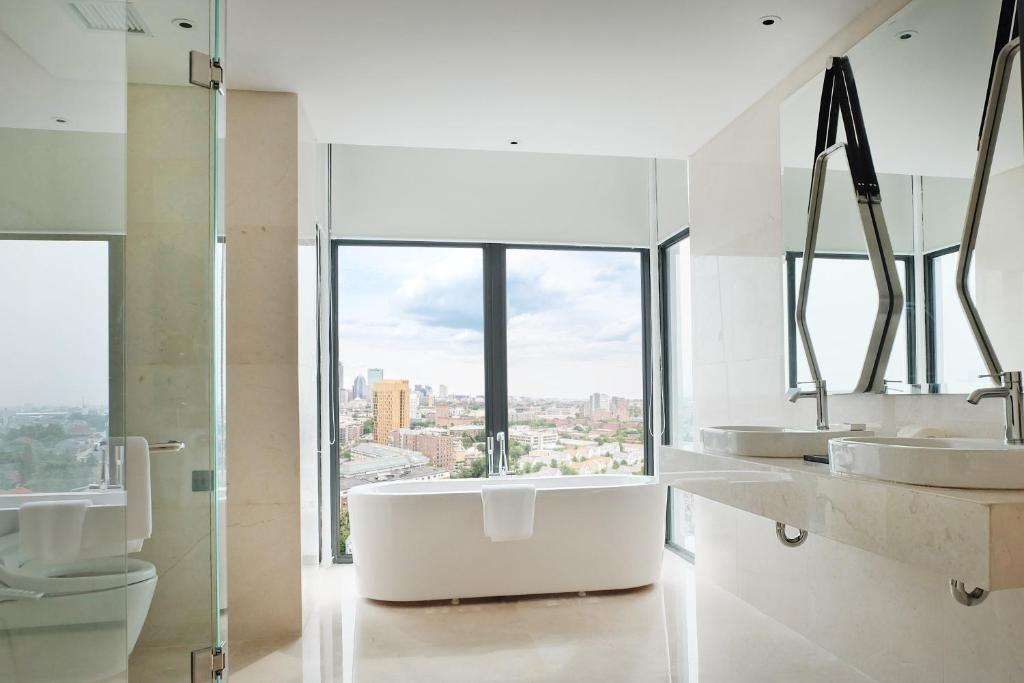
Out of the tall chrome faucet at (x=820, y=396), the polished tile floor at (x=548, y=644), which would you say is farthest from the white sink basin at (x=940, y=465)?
the polished tile floor at (x=548, y=644)

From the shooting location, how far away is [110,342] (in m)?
1.75

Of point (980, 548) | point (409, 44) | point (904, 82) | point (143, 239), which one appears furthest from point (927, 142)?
point (143, 239)

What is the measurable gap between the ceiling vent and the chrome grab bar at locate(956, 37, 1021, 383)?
2318mm

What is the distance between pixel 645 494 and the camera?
437 cm

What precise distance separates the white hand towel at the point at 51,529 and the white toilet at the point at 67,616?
0.7 inches

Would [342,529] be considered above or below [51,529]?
below

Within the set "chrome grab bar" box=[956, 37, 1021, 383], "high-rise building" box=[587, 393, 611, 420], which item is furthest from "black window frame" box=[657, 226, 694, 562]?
"chrome grab bar" box=[956, 37, 1021, 383]

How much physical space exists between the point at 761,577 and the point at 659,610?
0.53 meters

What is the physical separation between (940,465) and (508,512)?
2535 millimetres

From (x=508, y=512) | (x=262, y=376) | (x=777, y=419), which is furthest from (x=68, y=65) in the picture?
(x=777, y=419)

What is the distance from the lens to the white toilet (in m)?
1.49

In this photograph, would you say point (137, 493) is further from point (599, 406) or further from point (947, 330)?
point (599, 406)

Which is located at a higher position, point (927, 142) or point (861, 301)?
point (927, 142)

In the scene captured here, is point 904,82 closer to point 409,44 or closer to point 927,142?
point 927,142
